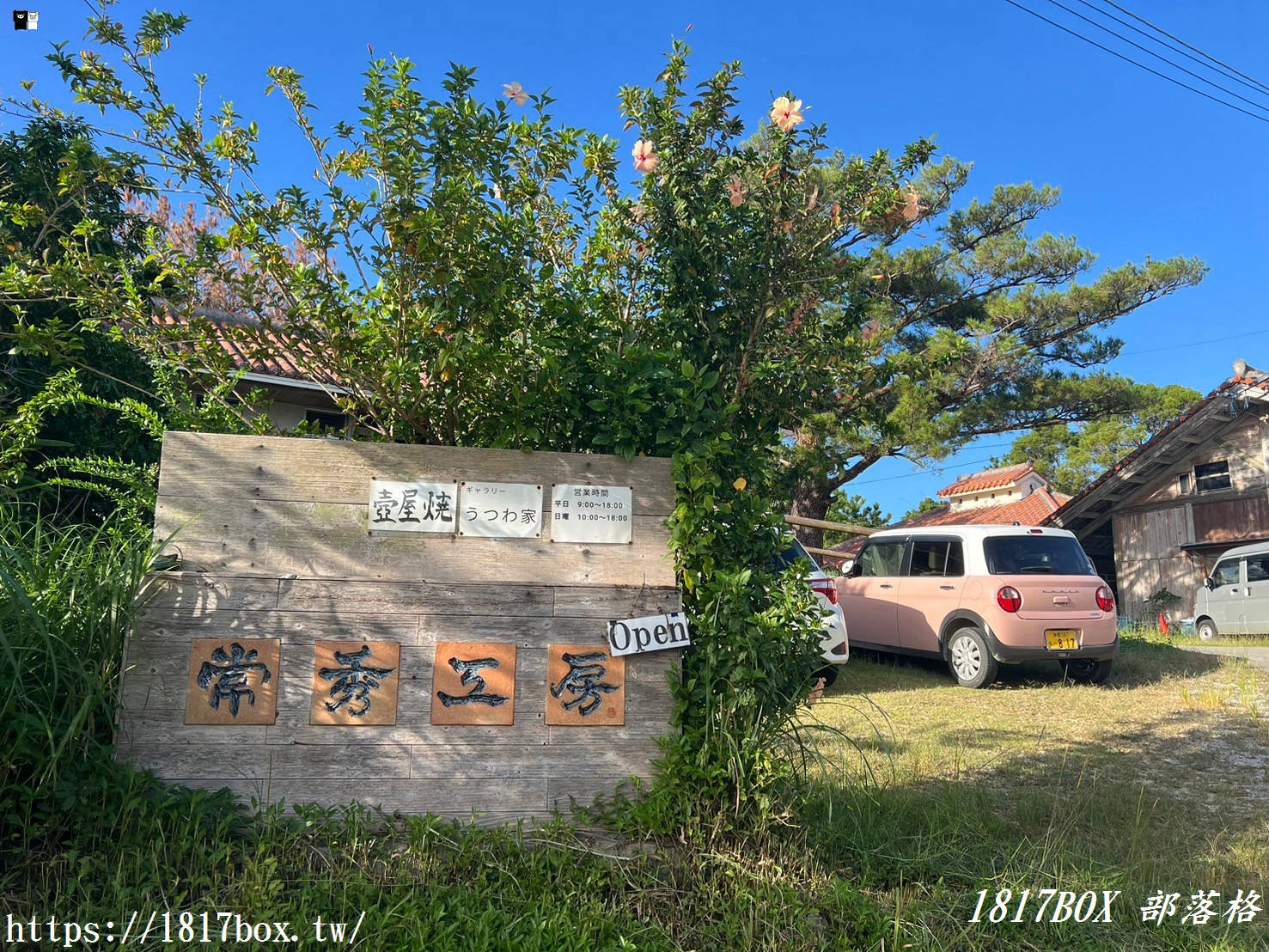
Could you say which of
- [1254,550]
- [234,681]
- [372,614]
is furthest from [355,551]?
[1254,550]

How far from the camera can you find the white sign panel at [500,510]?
12.6 feet

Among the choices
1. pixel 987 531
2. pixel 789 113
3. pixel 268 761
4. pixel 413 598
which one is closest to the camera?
pixel 268 761

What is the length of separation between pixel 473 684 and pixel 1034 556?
23.0 ft

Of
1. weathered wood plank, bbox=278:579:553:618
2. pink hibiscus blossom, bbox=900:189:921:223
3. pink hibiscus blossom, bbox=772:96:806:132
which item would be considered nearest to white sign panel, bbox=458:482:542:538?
weathered wood plank, bbox=278:579:553:618

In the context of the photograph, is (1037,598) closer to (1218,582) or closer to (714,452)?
(714,452)

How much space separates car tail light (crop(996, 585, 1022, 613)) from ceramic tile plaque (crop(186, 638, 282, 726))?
7.10 metres

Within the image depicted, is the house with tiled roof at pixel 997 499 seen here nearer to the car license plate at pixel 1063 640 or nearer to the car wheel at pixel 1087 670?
the car wheel at pixel 1087 670

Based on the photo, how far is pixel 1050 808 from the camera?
450 cm

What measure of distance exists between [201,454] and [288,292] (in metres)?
0.84

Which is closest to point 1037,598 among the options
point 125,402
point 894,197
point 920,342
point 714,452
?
point 894,197

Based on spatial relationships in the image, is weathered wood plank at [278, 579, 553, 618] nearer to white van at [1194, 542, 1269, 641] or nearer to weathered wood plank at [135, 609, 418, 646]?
weathered wood plank at [135, 609, 418, 646]

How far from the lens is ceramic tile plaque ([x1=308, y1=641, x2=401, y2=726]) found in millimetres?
3562

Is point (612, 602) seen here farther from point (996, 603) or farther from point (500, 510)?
point (996, 603)

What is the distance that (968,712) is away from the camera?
279 inches
